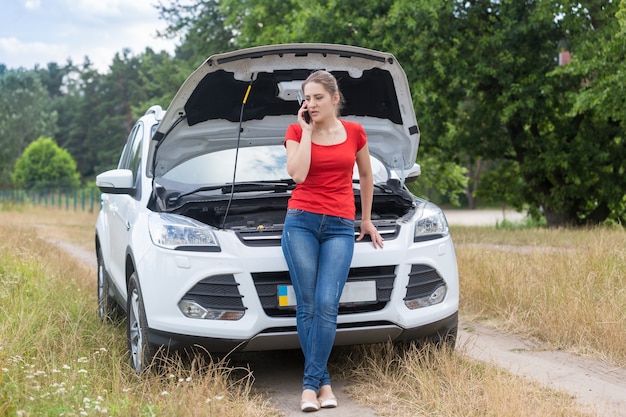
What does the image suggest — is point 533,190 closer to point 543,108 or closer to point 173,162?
point 543,108

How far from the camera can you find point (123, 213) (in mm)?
5922

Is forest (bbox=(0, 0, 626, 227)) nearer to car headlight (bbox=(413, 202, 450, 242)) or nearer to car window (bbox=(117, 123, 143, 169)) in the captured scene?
car window (bbox=(117, 123, 143, 169))

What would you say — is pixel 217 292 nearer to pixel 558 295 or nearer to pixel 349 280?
pixel 349 280

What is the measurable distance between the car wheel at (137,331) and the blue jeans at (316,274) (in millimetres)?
913

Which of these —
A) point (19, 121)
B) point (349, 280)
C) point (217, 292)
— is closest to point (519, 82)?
point (349, 280)

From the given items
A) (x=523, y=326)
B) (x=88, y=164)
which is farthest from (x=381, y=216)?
(x=88, y=164)

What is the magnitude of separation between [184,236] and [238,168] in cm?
127

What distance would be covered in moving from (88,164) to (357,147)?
86.5 meters

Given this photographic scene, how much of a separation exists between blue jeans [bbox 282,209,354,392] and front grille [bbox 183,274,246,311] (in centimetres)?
34

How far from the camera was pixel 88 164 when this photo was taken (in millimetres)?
Result: 87688

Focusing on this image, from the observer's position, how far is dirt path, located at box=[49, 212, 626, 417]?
14.9 ft

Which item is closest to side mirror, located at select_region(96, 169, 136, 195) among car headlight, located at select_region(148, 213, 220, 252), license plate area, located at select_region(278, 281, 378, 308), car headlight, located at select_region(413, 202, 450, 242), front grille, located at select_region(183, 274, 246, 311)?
car headlight, located at select_region(148, 213, 220, 252)

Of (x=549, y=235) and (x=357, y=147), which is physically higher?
(x=357, y=147)

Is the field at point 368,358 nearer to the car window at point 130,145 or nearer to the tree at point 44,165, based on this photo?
the car window at point 130,145
